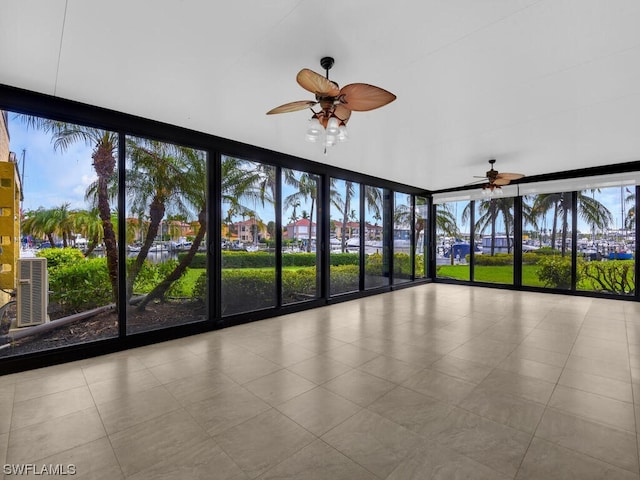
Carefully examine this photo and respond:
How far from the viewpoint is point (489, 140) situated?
435 centimetres

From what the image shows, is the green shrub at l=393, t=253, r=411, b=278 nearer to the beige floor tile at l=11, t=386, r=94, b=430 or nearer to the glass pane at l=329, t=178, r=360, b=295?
the glass pane at l=329, t=178, r=360, b=295

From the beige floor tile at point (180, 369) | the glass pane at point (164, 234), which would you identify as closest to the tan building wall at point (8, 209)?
the glass pane at point (164, 234)

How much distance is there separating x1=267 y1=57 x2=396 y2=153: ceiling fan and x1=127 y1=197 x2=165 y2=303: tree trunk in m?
2.39

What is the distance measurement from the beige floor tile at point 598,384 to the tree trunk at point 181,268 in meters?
4.39

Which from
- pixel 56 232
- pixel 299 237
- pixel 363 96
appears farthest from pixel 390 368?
pixel 56 232

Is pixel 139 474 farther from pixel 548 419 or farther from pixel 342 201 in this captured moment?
pixel 342 201

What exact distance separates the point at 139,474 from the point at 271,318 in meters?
3.27

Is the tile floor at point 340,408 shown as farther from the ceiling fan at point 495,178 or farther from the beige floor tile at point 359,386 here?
the ceiling fan at point 495,178

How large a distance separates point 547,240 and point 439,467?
7.36m

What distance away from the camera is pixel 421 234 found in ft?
29.0

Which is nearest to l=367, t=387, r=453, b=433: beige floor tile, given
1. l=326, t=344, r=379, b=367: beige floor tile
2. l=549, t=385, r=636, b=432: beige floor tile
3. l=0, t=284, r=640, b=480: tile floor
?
l=0, t=284, r=640, b=480: tile floor

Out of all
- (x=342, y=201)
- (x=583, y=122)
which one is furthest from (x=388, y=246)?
(x=583, y=122)

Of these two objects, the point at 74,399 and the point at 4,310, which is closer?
the point at 74,399

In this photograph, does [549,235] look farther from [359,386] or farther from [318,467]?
[318,467]
